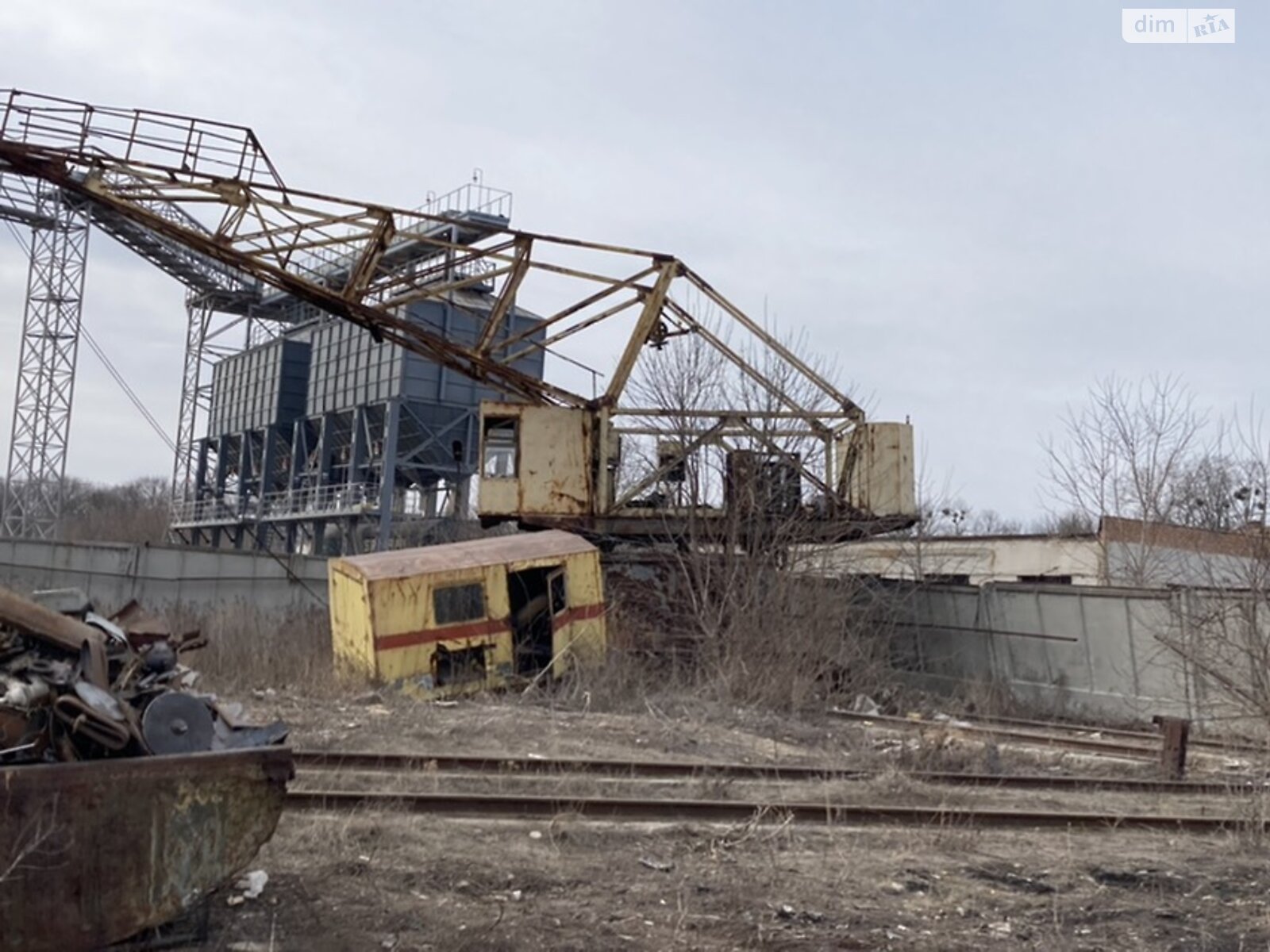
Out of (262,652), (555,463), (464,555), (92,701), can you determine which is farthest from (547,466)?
(92,701)

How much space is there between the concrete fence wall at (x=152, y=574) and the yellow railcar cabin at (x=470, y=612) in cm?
1103

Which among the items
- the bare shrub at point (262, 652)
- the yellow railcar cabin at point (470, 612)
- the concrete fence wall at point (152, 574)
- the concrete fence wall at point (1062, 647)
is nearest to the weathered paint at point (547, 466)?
the yellow railcar cabin at point (470, 612)

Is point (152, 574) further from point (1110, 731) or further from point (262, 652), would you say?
point (1110, 731)

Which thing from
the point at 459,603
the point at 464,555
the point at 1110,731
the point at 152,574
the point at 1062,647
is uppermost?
the point at 152,574

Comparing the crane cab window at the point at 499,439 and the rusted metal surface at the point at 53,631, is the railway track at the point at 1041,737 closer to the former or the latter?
the crane cab window at the point at 499,439

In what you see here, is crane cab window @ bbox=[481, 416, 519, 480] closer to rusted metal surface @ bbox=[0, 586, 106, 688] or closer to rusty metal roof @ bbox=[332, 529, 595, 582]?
rusty metal roof @ bbox=[332, 529, 595, 582]

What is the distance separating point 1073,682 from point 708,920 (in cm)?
1452

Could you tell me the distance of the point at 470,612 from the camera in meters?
15.2

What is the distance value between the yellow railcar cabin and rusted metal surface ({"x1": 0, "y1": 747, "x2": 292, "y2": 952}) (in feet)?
32.8

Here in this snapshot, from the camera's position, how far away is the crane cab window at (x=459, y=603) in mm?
14961

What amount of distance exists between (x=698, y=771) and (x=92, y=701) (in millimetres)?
6012

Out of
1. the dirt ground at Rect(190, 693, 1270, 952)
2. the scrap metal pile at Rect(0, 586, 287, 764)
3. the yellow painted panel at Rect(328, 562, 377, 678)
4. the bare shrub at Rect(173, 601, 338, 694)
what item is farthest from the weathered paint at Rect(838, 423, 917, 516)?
the scrap metal pile at Rect(0, 586, 287, 764)

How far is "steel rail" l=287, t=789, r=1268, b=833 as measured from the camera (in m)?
7.21

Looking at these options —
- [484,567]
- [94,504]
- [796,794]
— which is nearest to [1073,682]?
[484,567]
